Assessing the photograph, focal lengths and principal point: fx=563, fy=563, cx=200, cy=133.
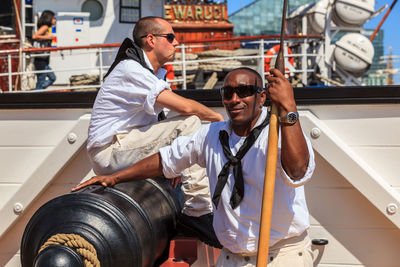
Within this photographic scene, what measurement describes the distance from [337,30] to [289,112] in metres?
13.3

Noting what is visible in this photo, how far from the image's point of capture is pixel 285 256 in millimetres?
2461

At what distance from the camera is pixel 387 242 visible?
148 inches

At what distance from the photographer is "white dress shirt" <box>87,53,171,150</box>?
330cm

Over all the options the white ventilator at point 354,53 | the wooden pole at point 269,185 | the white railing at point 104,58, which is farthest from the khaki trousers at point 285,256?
the white ventilator at point 354,53

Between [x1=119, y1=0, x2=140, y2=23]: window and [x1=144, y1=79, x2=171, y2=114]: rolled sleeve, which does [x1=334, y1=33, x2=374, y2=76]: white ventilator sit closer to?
[x1=119, y1=0, x2=140, y2=23]: window

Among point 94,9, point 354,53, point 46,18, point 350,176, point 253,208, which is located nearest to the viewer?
point 253,208

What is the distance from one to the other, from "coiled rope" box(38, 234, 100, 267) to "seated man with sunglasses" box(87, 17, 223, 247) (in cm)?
86

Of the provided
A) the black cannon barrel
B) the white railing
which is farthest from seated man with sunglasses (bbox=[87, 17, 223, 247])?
the white railing

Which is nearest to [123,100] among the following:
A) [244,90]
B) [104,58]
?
[244,90]

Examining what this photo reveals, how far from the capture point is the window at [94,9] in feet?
41.4

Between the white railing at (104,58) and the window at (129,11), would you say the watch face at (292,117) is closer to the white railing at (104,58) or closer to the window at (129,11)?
the white railing at (104,58)

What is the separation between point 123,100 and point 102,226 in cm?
95

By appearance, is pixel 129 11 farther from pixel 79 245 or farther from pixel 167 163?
pixel 79 245

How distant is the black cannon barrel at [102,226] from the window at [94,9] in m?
10.2
